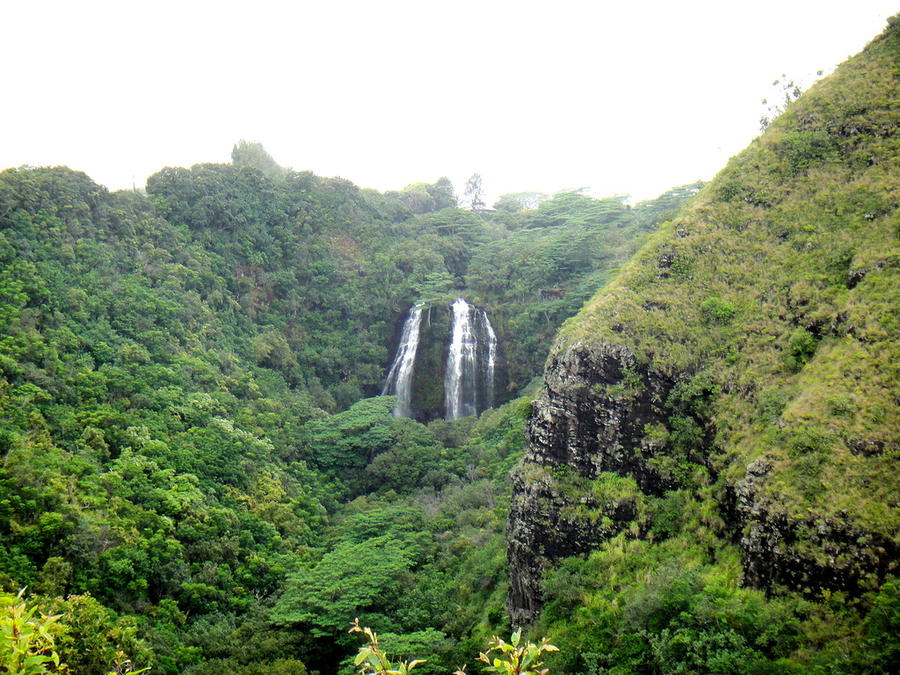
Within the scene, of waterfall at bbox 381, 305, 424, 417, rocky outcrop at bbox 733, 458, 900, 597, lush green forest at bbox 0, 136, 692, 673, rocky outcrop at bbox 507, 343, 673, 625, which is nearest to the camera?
rocky outcrop at bbox 733, 458, 900, 597

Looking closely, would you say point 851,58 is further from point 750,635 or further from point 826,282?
point 750,635

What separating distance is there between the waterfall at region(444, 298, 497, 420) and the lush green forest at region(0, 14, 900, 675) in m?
5.50

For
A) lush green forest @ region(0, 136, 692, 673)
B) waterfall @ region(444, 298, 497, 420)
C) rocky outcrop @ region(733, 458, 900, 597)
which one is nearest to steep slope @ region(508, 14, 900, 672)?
rocky outcrop @ region(733, 458, 900, 597)

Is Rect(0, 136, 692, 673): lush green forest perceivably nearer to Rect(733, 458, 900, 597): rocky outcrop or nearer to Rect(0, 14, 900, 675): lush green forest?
Rect(0, 14, 900, 675): lush green forest

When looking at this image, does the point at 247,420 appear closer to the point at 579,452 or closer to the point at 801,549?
the point at 579,452

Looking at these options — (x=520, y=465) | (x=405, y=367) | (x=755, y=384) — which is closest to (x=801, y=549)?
(x=755, y=384)

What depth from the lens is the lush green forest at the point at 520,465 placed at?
35.6 feet

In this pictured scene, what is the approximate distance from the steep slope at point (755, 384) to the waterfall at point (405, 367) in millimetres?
19416

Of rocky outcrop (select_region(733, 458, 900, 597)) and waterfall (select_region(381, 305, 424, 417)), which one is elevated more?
waterfall (select_region(381, 305, 424, 417))

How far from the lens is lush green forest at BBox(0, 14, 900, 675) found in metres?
10.9

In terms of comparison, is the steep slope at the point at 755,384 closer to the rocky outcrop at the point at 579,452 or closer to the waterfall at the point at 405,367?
the rocky outcrop at the point at 579,452

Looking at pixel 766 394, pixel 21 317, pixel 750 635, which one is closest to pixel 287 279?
pixel 21 317

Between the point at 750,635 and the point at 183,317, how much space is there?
95.2 ft

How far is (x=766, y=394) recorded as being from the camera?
1393 cm
